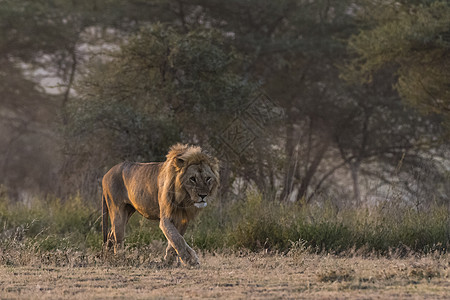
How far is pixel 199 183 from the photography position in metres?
7.33

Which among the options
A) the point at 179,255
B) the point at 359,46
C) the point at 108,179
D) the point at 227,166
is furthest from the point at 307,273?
the point at 359,46

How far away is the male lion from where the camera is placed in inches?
289

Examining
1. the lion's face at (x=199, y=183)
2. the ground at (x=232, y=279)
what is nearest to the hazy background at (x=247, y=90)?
the ground at (x=232, y=279)

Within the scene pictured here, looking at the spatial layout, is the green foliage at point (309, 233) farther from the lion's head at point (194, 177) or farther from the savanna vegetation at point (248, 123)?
the lion's head at point (194, 177)

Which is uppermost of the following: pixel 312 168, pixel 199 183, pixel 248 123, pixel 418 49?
pixel 418 49

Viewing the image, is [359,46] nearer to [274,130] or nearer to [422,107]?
[422,107]

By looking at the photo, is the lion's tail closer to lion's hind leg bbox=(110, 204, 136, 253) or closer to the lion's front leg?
lion's hind leg bbox=(110, 204, 136, 253)

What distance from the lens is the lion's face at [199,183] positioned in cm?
732

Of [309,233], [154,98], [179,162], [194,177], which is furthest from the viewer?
[154,98]

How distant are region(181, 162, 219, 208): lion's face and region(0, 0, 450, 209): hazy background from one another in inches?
171

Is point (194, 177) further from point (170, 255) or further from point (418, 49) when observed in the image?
point (418, 49)

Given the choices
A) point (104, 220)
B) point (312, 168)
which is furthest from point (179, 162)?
point (312, 168)

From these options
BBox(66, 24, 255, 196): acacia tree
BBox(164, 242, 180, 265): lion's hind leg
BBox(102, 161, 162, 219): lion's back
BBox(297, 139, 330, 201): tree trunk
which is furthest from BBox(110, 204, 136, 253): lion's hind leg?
BBox(297, 139, 330, 201): tree trunk

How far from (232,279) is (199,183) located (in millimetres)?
1205
